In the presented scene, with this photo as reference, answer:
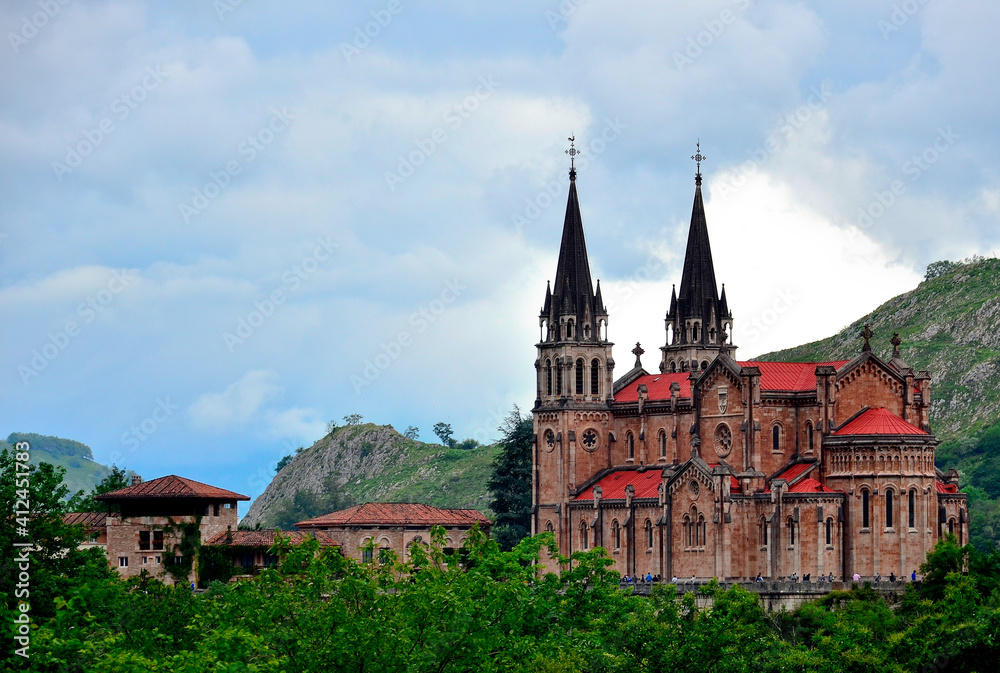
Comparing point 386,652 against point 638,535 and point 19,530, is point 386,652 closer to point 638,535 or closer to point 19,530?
point 19,530

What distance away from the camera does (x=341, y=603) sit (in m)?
59.7

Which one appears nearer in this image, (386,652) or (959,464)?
(386,652)

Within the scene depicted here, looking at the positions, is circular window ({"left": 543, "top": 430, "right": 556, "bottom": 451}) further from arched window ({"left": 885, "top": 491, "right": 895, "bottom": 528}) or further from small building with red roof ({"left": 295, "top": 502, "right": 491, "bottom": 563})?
arched window ({"left": 885, "top": 491, "right": 895, "bottom": 528})

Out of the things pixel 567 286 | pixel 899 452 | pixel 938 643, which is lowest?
pixel 938 643

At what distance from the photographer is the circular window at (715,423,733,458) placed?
116062mm

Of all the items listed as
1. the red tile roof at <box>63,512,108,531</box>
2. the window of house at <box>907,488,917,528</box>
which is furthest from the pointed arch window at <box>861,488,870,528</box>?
the red tile roof at <box>63,512,108,531</box>

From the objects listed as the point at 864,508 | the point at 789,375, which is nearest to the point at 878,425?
the point at 864,508

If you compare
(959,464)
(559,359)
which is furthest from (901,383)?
(959,464)

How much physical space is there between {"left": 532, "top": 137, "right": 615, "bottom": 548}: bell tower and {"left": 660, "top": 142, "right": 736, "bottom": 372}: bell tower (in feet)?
32.7

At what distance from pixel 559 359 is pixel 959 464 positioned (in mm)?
79316

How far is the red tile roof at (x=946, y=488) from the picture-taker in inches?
4427

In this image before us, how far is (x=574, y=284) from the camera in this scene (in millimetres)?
128625

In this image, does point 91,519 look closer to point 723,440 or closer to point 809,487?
point 723,440

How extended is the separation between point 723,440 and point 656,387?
11.3 meters
